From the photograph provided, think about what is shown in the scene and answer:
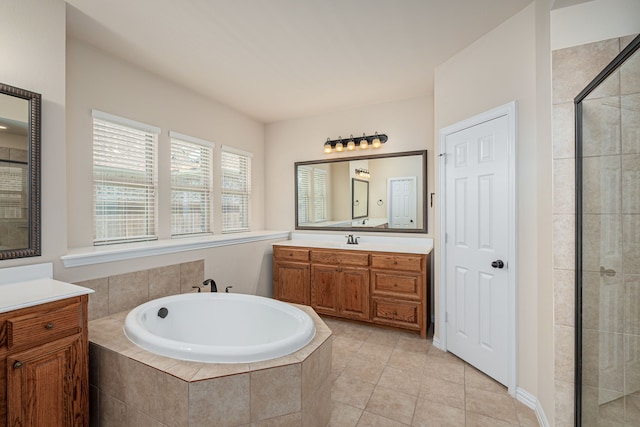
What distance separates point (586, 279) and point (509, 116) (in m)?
1.19

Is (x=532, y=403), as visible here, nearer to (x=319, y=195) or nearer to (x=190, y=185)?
(x=319, y=195)

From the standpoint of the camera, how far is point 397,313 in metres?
3.11

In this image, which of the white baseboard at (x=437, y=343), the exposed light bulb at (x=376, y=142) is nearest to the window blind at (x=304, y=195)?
the exposed light bulb at (x=376, y=142)

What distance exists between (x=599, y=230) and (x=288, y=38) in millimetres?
→ 2387

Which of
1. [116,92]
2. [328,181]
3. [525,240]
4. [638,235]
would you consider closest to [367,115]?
[328,181]

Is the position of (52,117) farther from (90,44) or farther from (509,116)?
(509,116)

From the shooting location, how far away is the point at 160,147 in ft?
9.77

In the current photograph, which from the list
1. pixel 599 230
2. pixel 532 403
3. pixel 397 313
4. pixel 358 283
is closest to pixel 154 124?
pixel 358 283

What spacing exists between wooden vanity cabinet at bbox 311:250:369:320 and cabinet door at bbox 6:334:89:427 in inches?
92.0

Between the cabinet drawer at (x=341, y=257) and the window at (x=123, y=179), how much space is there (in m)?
1.78

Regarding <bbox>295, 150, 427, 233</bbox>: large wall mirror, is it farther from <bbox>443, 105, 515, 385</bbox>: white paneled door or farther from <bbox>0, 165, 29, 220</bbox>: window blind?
<bbox>0, 165, 29, 220</bbox>: window blind

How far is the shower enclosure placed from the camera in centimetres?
126

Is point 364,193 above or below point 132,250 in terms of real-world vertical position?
above

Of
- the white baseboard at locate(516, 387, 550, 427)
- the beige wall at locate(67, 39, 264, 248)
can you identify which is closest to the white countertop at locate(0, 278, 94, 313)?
the beige wall at locate(67, 39, 264, 248)
